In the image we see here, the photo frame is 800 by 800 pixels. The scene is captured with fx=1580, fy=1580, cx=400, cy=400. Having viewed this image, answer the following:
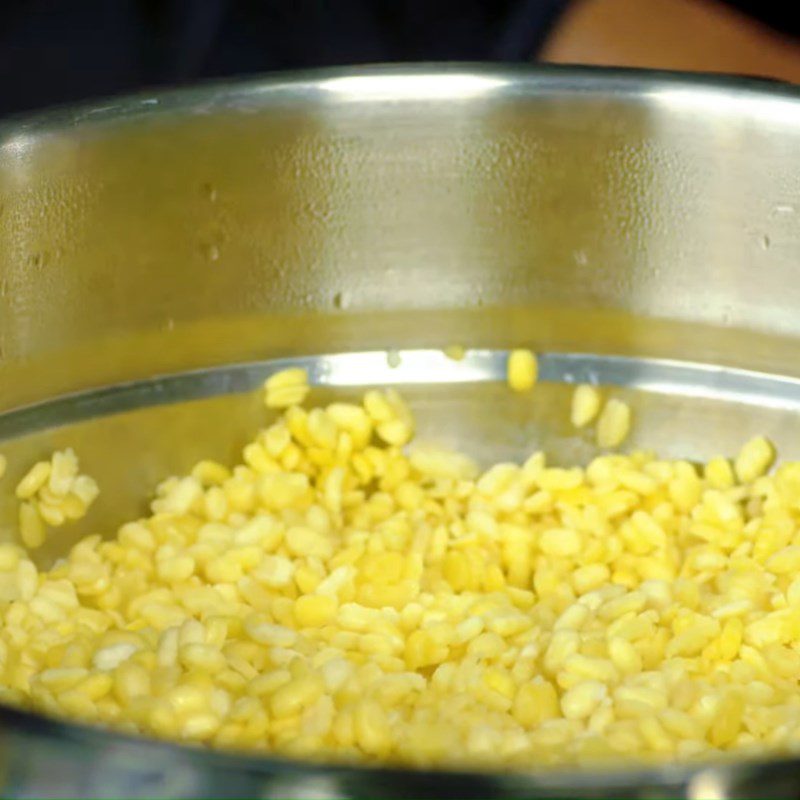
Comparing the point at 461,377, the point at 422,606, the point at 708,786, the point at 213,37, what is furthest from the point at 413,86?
the point at 213,37

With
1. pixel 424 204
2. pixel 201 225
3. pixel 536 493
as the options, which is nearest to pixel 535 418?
pixel 536 493

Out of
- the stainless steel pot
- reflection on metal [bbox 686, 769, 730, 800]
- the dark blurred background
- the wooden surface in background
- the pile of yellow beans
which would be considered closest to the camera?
reflection on metal [bbox 686, 769, 730, 800]

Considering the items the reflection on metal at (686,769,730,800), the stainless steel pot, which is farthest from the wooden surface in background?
the reflection on metal at (686,769,730,800)

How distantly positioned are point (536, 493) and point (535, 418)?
0.24 feet

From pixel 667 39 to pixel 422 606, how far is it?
88 centimetres

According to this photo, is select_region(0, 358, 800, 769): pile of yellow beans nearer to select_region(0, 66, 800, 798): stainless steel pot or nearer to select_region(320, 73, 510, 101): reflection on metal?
select_region(0, 66, 800, 798): stainless steel pot

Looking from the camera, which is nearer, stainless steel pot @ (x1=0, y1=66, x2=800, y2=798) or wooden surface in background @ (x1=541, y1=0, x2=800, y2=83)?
stainless steel pot @ (x1=0, y1=66, x2=800, y2=798)

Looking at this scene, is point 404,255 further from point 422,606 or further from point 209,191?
point 422,606

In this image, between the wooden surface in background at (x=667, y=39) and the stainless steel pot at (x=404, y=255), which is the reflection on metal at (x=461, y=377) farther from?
the wooden surface in background at (x=667, y=39)

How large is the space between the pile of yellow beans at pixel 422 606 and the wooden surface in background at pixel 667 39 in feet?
2.01

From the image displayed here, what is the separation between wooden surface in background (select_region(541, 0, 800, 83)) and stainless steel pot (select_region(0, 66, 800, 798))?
1.79 feet

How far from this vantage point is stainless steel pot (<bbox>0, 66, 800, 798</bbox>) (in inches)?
48.6

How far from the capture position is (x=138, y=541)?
1266 millimetres

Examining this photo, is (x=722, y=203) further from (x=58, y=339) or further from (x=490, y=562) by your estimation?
(x=58, y=339)
